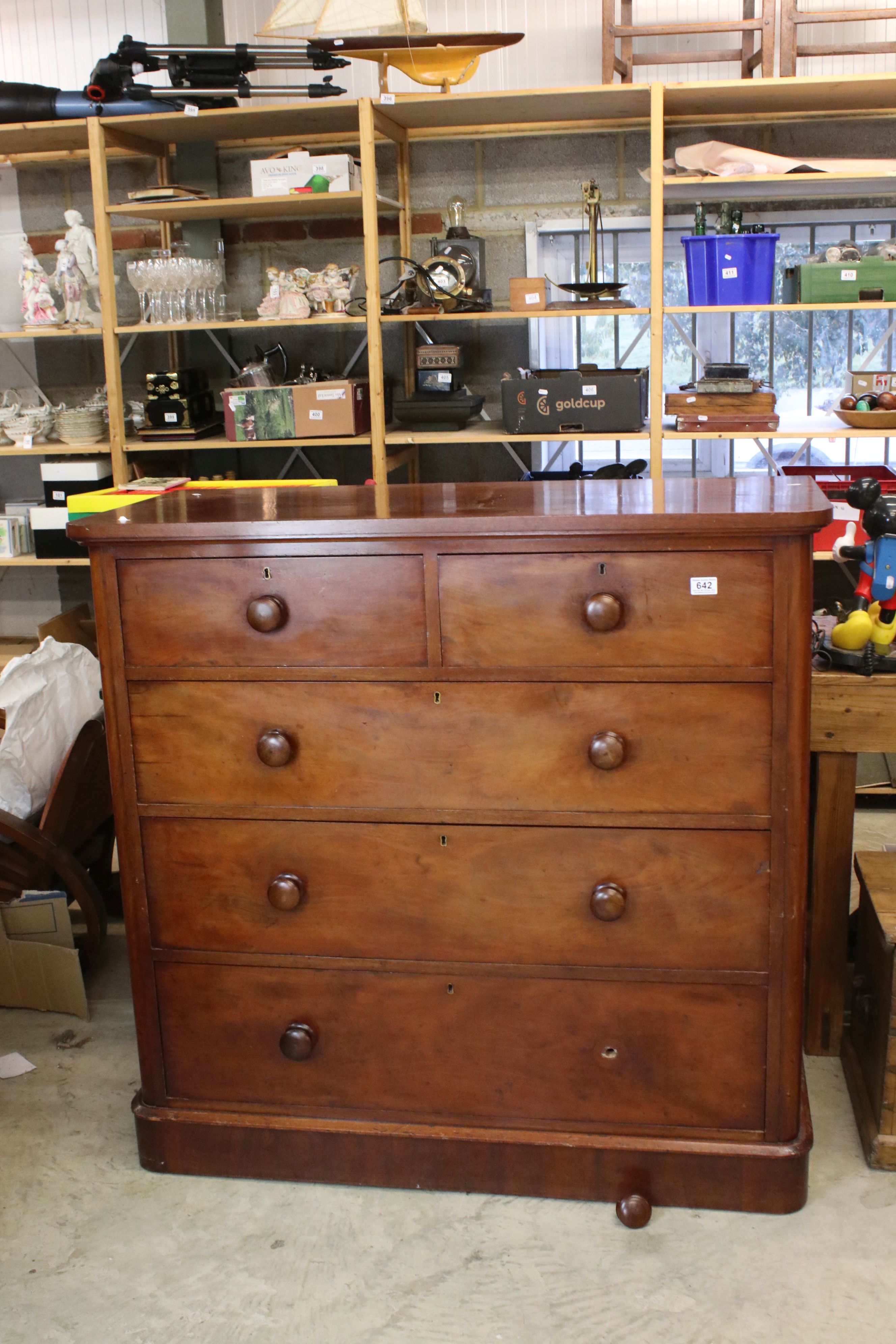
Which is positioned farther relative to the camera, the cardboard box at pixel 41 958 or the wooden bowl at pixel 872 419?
the wooden bowl at pixel 872 419

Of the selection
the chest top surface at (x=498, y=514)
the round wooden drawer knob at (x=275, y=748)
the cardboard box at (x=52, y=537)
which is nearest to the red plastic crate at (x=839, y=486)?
the chest top surface at (x=498, y=514)

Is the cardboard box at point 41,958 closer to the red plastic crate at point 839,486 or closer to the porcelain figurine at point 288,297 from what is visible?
the porcelain figurine at point 288,297

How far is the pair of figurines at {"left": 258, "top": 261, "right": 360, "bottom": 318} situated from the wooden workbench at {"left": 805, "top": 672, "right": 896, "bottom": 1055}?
2375 mm

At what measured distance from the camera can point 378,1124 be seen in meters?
1.93

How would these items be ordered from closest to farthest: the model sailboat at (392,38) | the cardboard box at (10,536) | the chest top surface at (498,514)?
the chest top surface at (498,514) < the model sailboat at (392,38) < the cardboard box at (10,536)

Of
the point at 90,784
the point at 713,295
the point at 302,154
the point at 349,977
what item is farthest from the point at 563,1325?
the point at 302,154

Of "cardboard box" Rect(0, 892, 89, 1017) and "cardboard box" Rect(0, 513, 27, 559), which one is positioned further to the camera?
"cardboard box" Rect(0, 513, 27, 559)

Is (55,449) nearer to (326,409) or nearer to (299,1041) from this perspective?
(326,409)

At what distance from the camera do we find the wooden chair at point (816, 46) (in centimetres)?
354

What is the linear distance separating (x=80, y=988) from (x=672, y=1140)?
1307 mm

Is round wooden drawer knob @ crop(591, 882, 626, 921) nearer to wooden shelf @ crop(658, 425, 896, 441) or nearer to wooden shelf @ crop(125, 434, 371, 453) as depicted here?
wooden shelf @ crop(658, 425, 896, 441)

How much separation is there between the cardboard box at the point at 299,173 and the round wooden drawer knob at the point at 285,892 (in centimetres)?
259

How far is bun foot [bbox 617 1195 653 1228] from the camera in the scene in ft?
5.97

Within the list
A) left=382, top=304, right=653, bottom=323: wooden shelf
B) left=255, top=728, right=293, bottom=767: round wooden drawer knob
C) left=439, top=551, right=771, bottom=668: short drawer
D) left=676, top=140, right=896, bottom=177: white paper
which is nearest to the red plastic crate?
left=382, top=304, right=653, bottom=323: wooden shelf
